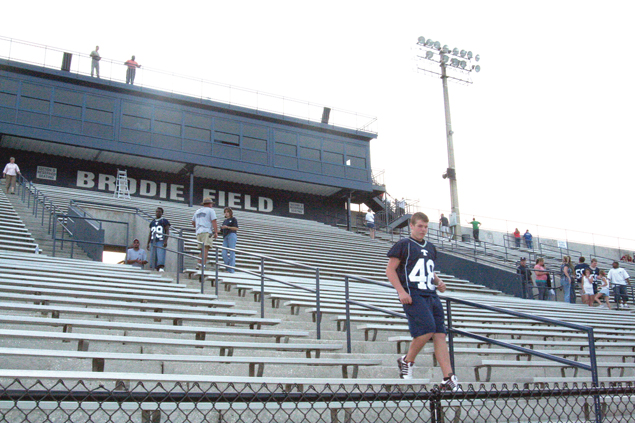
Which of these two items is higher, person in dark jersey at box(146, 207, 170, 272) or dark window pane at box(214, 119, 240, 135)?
dark window pane at box(214, 119, 240, 135)

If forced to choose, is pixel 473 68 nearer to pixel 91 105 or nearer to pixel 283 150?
pixel 283 150

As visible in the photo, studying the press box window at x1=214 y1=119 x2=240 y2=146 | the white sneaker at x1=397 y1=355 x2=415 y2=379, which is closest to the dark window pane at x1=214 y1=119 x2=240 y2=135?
the press box window at x1=214 y1=119 x2=240 y2=146

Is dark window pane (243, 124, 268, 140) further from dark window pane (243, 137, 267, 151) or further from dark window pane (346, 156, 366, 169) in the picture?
dark window pane (346, 156, 366, 169)

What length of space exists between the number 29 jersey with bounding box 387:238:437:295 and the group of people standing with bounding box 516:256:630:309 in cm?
1027

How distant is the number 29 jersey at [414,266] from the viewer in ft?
15.0

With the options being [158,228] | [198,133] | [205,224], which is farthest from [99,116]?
[205,224]

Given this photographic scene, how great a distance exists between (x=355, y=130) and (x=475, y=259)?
391 inches

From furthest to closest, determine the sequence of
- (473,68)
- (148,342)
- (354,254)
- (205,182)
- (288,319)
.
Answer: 1. (473,68)
2. (205,182)
3. (354,254)
4. (288,319)
5. (148,342)

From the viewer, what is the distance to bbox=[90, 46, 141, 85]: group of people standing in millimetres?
20641

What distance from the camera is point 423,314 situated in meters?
4.48

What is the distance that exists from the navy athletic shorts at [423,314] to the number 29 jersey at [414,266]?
0.05 meters

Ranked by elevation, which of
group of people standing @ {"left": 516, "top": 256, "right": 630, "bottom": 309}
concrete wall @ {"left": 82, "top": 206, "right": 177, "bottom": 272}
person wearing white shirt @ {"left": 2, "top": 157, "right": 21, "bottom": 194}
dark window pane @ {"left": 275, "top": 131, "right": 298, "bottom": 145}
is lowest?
group of people standing @ {"left": 516, "top": 256, "right": 630, "bottom": 309}

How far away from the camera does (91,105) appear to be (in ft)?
66.1

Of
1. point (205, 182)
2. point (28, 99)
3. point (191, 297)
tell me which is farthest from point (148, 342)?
point (205, 182)
